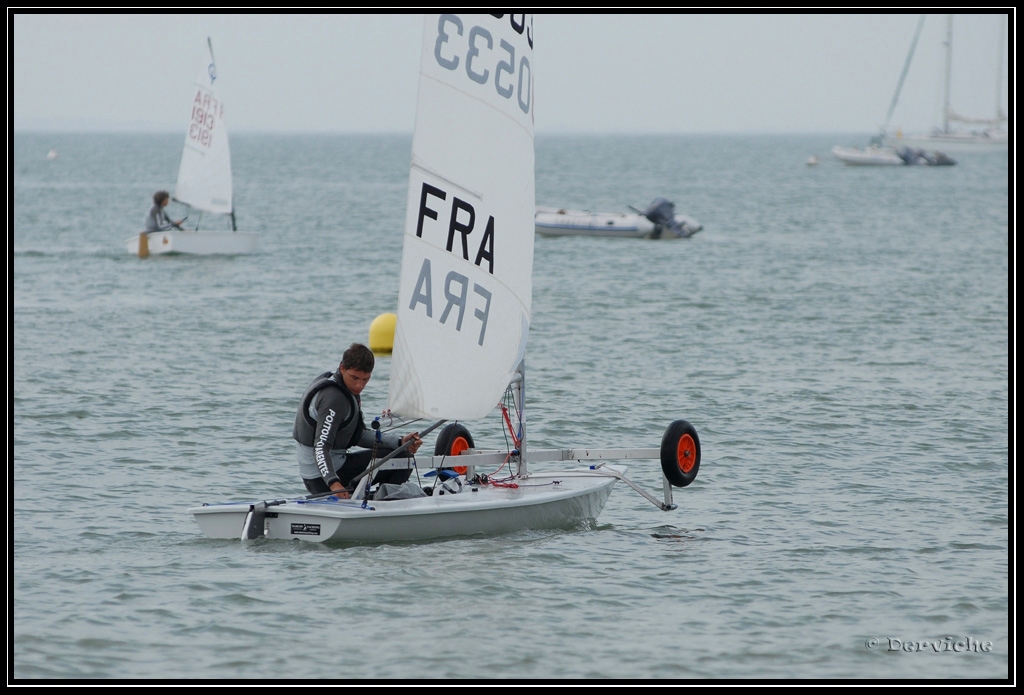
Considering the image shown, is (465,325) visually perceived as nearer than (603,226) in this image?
Yes

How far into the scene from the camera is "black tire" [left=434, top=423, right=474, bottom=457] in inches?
416

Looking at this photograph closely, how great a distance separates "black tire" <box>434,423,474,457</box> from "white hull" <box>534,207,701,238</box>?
93.9ft

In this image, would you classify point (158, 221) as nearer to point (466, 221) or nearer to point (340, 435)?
point (466, 221)

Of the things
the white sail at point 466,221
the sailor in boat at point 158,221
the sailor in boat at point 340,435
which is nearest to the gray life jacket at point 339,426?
the sailor in boat at point 340,435

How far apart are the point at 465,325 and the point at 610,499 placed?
8.81 ft

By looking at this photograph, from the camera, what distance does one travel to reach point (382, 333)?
1650 cm

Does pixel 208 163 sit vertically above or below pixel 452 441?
above

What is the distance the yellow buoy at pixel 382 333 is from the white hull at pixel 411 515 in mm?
6657

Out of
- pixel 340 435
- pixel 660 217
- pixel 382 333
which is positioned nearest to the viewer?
pixel 340 435

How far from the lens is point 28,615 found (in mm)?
8336

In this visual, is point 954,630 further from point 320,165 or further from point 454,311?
point 320,165

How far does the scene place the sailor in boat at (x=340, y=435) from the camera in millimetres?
9195

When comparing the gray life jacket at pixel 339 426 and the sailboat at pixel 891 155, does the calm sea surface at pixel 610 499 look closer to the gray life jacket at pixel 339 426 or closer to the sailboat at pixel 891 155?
the gray life jacket at pixel 339 426

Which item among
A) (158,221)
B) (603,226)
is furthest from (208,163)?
(603,226)
